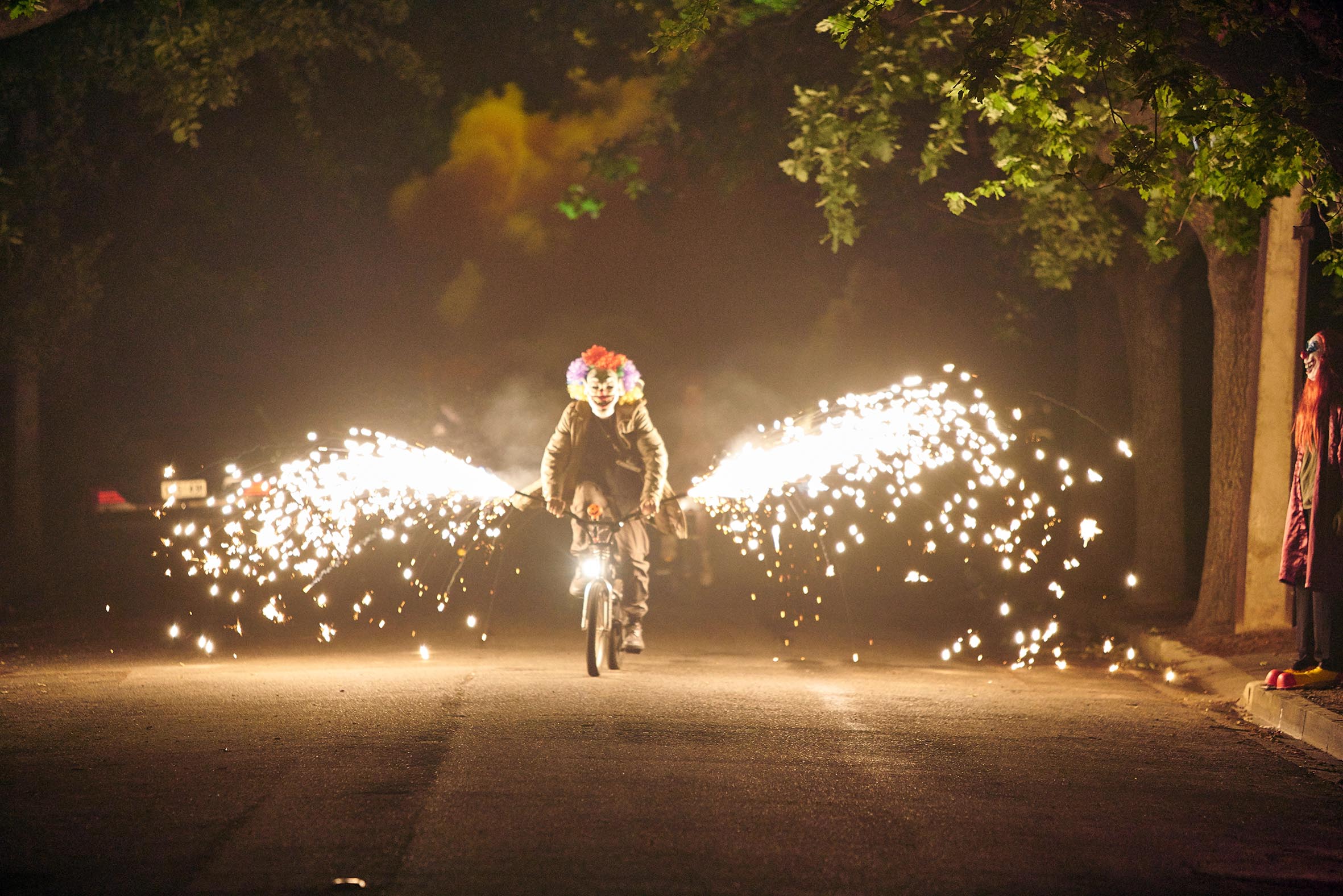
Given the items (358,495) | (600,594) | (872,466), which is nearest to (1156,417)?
(872,466)

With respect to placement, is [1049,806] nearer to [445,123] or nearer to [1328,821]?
[1328,821]

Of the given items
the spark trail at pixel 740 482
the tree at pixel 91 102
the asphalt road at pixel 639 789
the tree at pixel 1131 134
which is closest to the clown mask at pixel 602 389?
the spark trail at pixel 740 482

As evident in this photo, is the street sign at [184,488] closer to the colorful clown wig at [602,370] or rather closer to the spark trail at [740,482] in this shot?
the spark trail at [740,482]

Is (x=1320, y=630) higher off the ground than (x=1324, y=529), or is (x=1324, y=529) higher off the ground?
(x=1324, y=529)

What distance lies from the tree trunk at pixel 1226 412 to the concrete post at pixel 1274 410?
34 centimetres

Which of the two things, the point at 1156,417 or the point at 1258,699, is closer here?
the point at 1258,699

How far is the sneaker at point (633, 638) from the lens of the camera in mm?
11641

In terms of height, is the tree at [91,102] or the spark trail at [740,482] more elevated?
the tree at [91,102]

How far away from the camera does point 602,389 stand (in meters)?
11.8

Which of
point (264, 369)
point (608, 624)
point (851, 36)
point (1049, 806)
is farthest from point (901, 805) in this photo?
point (264, 369)

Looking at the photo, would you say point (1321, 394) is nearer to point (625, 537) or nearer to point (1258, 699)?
point (1258, 699)

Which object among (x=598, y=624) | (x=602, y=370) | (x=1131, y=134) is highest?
(x=1131, y=134)

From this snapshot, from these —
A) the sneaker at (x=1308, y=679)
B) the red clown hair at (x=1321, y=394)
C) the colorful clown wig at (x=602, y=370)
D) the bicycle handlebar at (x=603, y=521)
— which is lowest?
the sneaker at (x=1308, y=679)

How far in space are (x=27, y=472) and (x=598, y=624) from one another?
12117 millimetres
